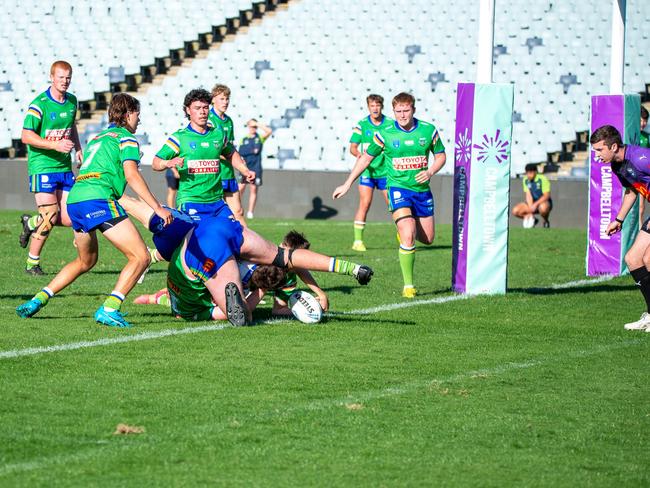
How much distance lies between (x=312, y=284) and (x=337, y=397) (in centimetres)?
335

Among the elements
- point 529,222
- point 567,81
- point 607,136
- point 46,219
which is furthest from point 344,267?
point 567,81

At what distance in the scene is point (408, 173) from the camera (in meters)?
12.6

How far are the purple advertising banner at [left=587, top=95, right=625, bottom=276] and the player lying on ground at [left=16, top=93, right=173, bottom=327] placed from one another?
7.77 meters

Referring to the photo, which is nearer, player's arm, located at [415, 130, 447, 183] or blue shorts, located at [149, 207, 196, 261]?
blue shorts, located at [149, 207, 196, 261]

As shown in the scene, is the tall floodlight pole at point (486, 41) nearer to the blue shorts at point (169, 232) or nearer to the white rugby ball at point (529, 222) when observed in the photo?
the blue shorts at point (169, 232)

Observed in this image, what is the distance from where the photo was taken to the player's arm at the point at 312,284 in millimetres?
10141

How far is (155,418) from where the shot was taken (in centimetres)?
634

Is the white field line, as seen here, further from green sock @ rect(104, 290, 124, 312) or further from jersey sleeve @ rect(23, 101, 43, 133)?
jersey sleeve @ rect(23, 101, 43, 133)

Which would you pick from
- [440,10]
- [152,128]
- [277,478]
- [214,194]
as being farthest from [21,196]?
[277,478]

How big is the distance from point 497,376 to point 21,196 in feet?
68.5

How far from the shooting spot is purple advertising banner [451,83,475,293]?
12.6m

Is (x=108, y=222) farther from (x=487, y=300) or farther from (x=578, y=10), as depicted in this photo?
(x=578, y=10)

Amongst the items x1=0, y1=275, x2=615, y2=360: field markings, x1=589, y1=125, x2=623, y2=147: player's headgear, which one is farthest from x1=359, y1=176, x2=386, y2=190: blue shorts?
x1=589, y1=125, x2=623, y2=147: player's headgear

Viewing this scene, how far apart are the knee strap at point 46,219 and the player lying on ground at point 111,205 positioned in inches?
126
